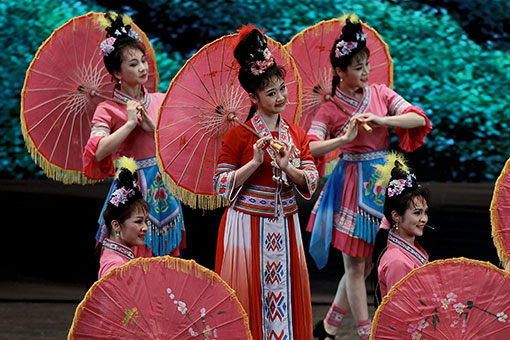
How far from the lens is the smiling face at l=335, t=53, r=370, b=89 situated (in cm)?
381

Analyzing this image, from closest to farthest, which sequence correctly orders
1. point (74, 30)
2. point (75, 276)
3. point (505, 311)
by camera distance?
point (505, 311) → point (74, 30) → point (75, 276)

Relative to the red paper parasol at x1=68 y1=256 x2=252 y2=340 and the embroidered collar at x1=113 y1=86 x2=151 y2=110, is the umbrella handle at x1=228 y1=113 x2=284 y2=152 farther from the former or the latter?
the red paper parasol at x1=68 y1=256 x2=252 y2=340

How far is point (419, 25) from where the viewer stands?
18.5 feet

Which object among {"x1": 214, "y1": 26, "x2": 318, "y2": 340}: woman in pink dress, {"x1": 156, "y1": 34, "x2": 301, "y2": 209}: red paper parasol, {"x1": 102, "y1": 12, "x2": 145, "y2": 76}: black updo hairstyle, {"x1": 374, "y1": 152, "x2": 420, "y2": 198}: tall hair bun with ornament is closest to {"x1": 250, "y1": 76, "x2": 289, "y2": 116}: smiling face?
{"x1": 214, "y1": 26, "x2": 318, "y2": 340}: woman in pink dress

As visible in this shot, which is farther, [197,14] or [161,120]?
[197,14]

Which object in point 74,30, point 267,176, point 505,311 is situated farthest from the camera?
point 74,30

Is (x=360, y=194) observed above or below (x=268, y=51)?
below

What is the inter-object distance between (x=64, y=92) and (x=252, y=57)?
3.05ft

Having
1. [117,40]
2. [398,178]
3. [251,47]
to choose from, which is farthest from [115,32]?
[398,178]

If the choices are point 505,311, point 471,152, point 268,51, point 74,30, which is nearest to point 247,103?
point 268,51

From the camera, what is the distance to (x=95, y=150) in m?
3.54

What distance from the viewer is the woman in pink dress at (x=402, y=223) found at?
3090 millimetres

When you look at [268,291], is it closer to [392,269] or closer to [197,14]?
[392,269]

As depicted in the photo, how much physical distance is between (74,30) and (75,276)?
212 cm
